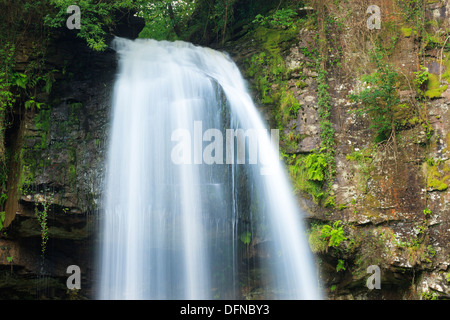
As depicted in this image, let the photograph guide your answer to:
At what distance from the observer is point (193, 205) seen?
6.56m

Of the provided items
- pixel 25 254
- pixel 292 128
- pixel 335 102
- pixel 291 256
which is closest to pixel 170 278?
pixel 291 256

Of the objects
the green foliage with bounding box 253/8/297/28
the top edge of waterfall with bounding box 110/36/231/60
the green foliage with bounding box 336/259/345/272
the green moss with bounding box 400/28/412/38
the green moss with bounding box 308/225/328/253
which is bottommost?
the green foliage with bounding box 336/259/345/272

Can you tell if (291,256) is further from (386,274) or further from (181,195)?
(181,195)

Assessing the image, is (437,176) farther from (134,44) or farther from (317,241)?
(134,44)

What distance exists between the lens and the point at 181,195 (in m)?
6.55

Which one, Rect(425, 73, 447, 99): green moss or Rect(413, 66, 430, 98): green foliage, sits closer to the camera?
Rect(425, 73, 447, 99): green moss

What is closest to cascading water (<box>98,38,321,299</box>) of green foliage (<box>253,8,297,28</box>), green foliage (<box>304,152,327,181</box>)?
green foliage (<box>304,152,327,181</box>)

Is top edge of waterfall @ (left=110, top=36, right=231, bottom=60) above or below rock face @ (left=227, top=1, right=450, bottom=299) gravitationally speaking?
above

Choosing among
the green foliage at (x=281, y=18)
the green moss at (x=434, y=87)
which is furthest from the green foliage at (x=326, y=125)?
the green moss at (x=434, y=87)

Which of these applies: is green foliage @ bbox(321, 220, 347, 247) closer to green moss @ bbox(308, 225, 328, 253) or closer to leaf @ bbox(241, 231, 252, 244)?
green moss @ bbox(308, 225, 328, 253)

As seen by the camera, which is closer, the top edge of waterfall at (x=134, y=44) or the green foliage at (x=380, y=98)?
the green foliage at (x=380, y=98)

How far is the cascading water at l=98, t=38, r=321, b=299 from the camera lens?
21.0ft

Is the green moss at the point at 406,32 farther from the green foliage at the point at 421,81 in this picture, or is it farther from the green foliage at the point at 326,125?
the green foliage at the point at 326,125

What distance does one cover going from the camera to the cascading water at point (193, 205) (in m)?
6.39
